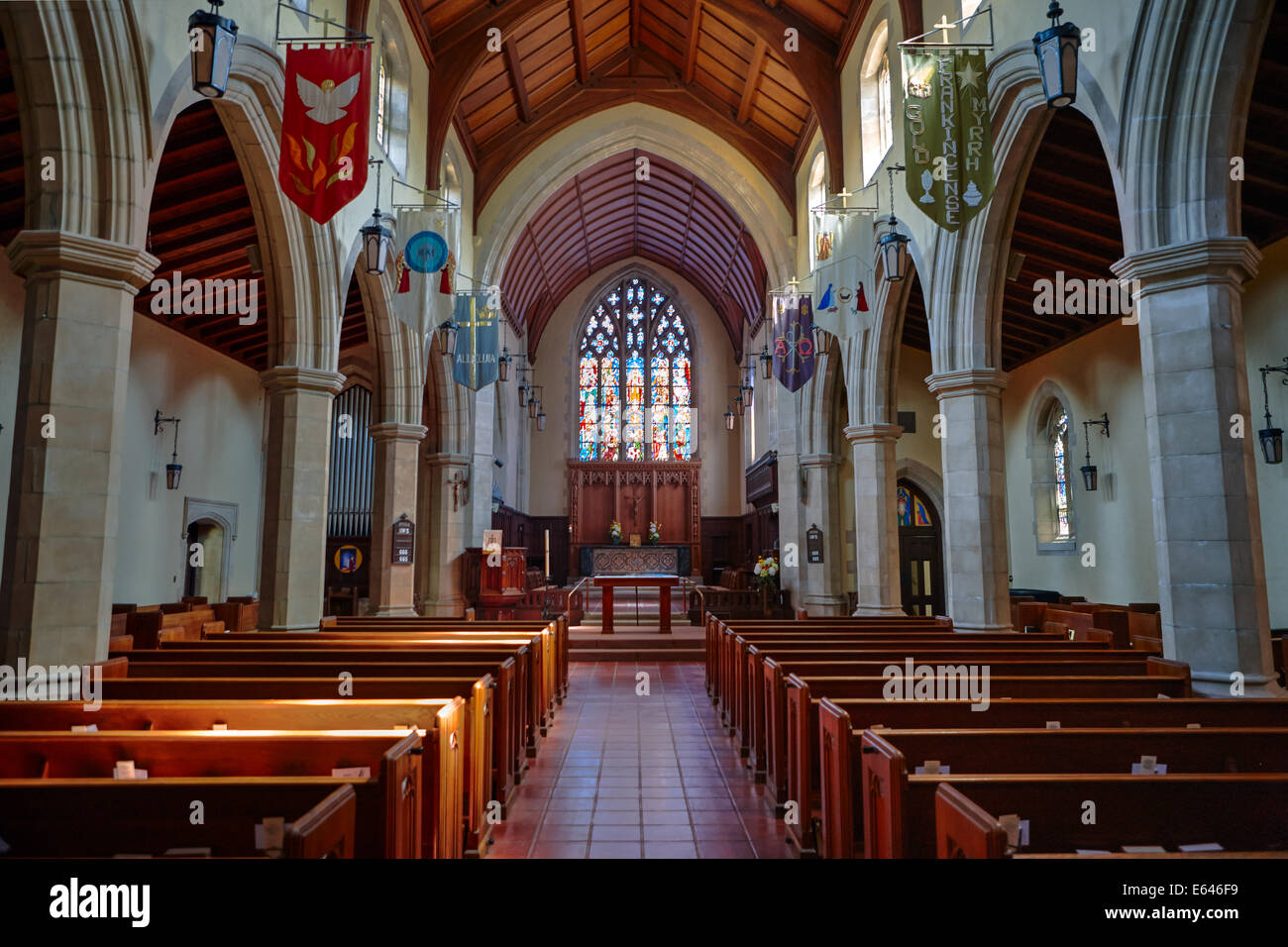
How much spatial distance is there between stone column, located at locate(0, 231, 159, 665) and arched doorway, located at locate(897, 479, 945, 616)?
492 inches

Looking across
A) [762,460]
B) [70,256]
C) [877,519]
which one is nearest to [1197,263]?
[877,519]

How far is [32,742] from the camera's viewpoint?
272 cm

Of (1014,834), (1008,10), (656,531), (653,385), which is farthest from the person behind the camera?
(653,385)

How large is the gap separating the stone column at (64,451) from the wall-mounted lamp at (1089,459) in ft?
36.1

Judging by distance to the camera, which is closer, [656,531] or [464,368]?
[464,368]

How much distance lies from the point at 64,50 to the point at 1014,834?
6.02 m

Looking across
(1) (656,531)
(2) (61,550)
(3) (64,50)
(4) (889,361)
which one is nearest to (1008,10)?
(4) (889,361)

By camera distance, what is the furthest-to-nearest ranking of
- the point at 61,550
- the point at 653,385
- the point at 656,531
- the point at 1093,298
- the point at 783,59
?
the point at 653,385 < the point at 656,531 < the point at 783,59 < the point at 1093,298 < the point at 61,550

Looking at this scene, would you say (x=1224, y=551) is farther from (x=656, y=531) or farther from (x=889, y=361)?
(x=656, y=531)

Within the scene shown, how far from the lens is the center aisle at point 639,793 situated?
3.91 m

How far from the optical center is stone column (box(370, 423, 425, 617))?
36.3ft

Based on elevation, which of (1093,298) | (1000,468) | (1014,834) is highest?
(1093,298)

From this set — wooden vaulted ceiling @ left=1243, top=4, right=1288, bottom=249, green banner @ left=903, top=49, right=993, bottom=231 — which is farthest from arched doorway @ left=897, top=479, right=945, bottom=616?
green banner @ left=903, top=49, right=993, bottom=231
